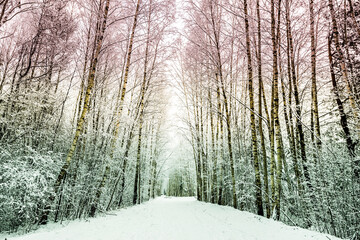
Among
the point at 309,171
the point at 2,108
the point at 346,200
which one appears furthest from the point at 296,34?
the point at 2,108

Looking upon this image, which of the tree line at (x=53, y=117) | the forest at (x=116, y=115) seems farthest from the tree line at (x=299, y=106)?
the tree line at (x=53, y=117)

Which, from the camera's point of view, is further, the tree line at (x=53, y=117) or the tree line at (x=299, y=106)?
the tree line at (x=53, y=117)

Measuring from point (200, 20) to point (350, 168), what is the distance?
379 inches

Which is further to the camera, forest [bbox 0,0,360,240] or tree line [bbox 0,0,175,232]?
tree line [bbox 0,0,175,232]

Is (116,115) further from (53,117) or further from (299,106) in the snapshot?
(299,106)

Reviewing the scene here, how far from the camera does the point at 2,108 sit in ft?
19.4

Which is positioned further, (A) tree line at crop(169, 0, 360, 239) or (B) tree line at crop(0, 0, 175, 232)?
(B) tree line at crop(0, 0, 175, 232)

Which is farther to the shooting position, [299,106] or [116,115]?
[116,115]

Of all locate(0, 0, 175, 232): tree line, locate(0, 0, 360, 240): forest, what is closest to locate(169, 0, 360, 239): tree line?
locate(0, 0, 360, 240): forest

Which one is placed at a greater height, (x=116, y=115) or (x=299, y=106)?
(x=299, y=106)

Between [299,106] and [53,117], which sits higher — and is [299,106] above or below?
above

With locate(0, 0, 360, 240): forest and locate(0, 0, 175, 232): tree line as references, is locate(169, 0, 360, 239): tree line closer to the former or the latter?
locate(0, 0, 360, 240): forest

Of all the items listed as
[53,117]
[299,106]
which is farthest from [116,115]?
[299,106]

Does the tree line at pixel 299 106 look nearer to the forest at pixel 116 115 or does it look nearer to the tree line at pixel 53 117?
the forest at pixel 116 115
